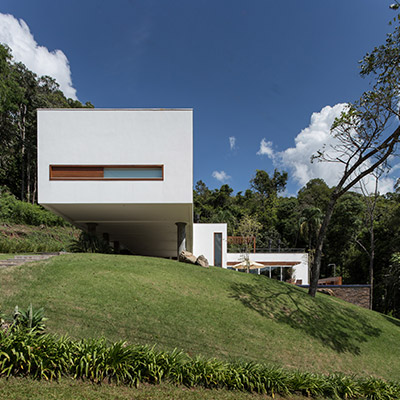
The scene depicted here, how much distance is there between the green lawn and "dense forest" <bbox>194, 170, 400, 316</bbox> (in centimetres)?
1372

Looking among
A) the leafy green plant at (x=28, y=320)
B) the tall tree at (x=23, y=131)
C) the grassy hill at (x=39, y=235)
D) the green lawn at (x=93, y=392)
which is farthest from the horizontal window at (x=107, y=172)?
the tall tree at (x=23, y=131)

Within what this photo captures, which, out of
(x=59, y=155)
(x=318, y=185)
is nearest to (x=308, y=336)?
(x=59, y=155)

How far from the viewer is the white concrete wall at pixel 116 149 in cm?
916

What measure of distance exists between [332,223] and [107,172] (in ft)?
89.5

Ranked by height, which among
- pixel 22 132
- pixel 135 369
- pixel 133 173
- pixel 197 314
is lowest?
pixel 197 314

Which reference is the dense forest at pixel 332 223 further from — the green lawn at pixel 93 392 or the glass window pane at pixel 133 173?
the green lawn at pixel 93 392

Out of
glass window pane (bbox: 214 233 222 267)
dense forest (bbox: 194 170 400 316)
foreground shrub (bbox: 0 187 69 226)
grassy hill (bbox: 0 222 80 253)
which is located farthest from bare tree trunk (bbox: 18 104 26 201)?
glass window pane (bbox: 214 233 222 267)

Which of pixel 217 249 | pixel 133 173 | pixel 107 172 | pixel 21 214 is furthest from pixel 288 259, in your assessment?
pixel 21 214

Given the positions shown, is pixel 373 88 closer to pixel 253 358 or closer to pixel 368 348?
pixel 368 348

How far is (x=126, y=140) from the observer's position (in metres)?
9.34

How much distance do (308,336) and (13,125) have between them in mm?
30983

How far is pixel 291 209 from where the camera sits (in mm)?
36562

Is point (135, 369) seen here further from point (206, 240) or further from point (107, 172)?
point (206, 240)

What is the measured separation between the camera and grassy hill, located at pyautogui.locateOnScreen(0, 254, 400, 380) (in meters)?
5.26
